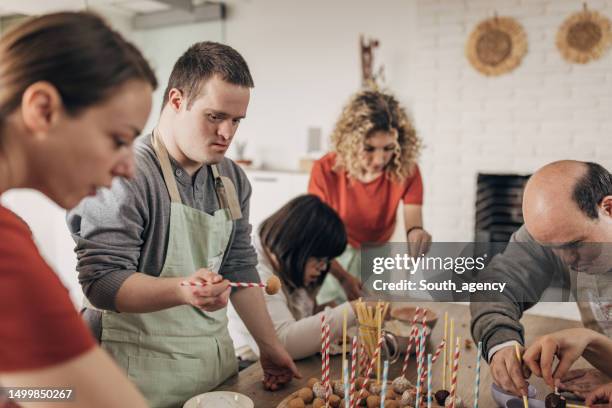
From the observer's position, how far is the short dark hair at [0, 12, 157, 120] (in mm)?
576

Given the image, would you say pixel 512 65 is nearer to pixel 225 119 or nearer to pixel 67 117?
pixel 225 119

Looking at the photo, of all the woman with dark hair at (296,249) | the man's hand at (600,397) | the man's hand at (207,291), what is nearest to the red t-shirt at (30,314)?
the man's hand at (207,291)

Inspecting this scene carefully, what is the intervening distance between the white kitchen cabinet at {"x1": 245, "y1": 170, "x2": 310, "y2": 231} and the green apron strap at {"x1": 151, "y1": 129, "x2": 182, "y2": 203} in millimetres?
3180

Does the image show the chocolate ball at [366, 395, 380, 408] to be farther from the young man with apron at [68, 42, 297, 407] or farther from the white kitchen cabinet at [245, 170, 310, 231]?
the white kitchen cabinet at [245, 170, 310, 231]

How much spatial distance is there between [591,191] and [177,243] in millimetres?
903

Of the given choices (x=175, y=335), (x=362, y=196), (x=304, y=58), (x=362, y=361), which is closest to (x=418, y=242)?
(x=362, y=196)

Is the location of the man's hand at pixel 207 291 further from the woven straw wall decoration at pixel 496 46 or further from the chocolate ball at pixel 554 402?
A: the woven straw wall decoration at pixel 496 46

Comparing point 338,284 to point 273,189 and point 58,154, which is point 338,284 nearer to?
point 58,154

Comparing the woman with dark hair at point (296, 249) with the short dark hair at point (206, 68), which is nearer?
the short dark hair at point (206, 68)

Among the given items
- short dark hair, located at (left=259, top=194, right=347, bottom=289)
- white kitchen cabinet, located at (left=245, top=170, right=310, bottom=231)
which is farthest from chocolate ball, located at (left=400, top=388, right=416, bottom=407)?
white kitchen cabinet, located at (left=245, top=170, right=310, bottom=231)

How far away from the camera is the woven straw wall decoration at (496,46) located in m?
3.94

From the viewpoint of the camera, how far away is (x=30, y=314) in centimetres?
50

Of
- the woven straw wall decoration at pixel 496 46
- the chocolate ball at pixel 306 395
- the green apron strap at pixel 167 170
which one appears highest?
the woven straw wall decoration at pixel 496 46

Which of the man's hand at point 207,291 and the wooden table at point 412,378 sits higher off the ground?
the man's hand at point 207,291
